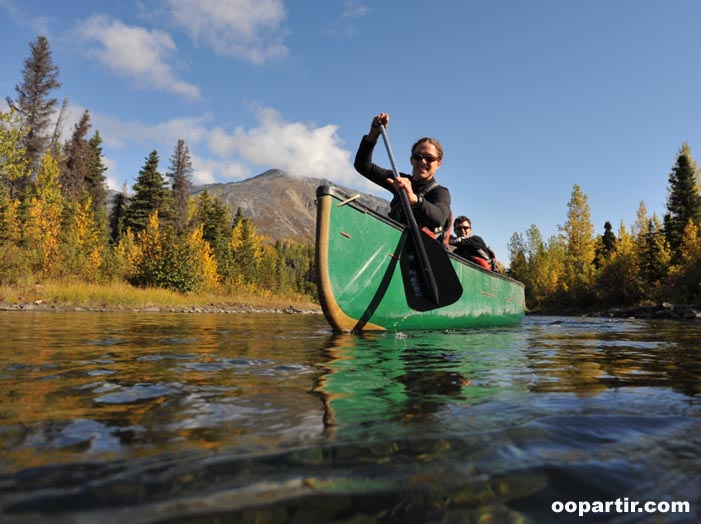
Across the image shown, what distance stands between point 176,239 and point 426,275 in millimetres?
27091

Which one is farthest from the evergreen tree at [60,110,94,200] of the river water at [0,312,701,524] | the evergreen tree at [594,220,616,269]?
the evergreen tree at [594,220,616,269]

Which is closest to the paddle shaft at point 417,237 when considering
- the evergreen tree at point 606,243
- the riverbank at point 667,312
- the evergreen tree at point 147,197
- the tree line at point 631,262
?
the riverbank at point 667,312

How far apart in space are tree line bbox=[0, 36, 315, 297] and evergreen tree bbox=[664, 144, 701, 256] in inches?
1410

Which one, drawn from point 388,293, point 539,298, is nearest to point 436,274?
point 388,293

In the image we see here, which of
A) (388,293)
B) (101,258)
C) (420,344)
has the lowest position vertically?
(420,344)

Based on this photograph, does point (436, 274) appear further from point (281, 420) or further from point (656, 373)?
point (281, 420)

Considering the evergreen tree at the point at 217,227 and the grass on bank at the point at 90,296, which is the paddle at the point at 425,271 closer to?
the grass on bank at the point at 90,296

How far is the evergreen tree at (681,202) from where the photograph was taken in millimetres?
32656

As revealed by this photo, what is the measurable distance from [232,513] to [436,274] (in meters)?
5.15

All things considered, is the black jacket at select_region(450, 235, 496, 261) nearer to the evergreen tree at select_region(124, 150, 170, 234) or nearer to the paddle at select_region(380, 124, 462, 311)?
Answer: the paddle at select_region(380, 124, 462, 311)

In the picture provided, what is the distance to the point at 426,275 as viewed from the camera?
556 centimetres

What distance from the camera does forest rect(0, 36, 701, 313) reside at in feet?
73.2

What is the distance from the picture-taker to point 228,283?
3853 cm

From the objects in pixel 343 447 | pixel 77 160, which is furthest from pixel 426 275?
pixel 77 160
